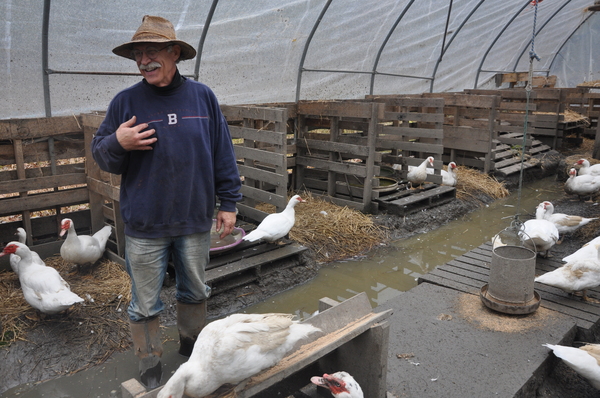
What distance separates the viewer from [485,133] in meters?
9.01

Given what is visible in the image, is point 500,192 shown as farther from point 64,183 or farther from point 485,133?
point 64,183

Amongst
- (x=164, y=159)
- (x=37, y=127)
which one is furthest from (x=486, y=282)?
(x=37, y=127)

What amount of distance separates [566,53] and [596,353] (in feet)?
52.8

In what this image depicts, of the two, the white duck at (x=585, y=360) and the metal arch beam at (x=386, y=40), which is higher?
the metal arch beam at (x=386, y=40)

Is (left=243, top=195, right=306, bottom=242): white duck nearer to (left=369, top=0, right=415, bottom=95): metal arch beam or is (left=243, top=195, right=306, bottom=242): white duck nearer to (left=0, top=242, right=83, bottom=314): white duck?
(left=0, top=242, right=83, bottom=314): white duck

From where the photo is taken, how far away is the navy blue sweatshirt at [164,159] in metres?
2.61

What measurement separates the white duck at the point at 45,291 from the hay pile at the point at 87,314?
0.18 metres

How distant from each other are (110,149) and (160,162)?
27 centimetres

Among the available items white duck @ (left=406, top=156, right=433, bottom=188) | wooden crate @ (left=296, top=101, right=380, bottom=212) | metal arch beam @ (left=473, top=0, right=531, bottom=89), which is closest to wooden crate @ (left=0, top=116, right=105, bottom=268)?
wooden crate @ (left=296, top=101, right=380, bottom=212)

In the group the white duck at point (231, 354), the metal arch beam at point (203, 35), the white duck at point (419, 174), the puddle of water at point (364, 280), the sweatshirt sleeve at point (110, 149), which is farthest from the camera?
the white duck at point (419, 174)

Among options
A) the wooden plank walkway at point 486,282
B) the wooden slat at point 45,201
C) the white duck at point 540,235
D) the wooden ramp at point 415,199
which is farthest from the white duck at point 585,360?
the wooden slat at point 45,201

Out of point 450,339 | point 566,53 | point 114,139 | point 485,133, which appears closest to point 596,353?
point 450,339

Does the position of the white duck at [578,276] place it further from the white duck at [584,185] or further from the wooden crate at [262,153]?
the white duck at [584,185]

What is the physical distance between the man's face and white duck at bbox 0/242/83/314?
2003 millimetres
